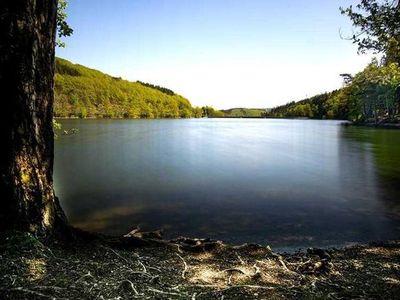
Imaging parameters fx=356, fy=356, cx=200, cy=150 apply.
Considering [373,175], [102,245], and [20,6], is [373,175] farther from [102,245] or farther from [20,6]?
[20,6]

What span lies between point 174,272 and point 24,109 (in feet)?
12.6

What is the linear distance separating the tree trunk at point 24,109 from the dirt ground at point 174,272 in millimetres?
554

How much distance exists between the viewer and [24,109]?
6207 millimetres

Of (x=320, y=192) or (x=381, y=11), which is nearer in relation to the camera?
(x=381, y=11)

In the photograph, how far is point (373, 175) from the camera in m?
25.0

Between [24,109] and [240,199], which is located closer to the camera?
[24,109]

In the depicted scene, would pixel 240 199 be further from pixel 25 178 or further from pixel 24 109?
pixel 24 109

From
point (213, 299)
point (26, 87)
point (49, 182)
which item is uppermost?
point (26, 87)

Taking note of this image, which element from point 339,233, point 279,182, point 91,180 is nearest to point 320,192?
point 279,182

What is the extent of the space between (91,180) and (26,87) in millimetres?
17211

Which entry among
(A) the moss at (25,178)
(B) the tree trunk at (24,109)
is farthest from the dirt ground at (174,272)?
(A) the moss at (25,178)

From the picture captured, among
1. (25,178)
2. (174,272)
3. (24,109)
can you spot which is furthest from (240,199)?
(24,109)

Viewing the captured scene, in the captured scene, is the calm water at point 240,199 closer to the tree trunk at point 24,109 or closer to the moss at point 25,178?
the tree trunk at point 24,109

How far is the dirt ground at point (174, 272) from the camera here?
16.4 ft
